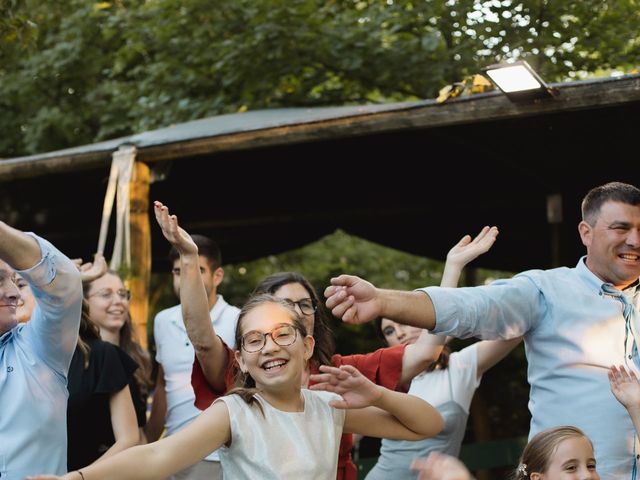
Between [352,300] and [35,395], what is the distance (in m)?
1.13

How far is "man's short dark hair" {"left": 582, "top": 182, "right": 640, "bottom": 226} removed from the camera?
3844 mm

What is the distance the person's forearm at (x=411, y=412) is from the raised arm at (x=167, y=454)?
507mm

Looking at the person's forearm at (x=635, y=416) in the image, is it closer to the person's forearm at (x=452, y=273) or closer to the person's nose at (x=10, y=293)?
the person's forearm at (x=452, y=273)

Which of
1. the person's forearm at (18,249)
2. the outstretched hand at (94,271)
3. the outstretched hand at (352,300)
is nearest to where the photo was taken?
the person's forearm at (18,249)

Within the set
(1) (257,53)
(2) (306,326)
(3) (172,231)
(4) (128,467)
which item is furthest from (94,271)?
(1) (257,53)

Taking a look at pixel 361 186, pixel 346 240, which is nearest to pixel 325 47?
pixel 361 186

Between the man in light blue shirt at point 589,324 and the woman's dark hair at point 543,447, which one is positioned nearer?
the woman's dark hair at point 543,447

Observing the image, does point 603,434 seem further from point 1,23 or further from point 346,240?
point 346,240

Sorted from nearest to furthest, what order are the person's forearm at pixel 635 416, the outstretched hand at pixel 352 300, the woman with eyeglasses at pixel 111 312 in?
the outstretched hand at pixel 352 300
the person's forearm at pixel 635 416
the woman with eyeglasses at pixel 111 312

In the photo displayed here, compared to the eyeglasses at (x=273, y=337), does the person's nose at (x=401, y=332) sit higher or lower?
higher

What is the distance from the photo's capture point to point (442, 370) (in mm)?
5062

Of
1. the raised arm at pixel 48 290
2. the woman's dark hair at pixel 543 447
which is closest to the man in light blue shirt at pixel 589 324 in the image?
the woman's dark hair at pixel 543 447

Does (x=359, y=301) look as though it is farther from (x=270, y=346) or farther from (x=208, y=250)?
(x=208, y=250)

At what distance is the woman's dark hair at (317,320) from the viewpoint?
4102mm
